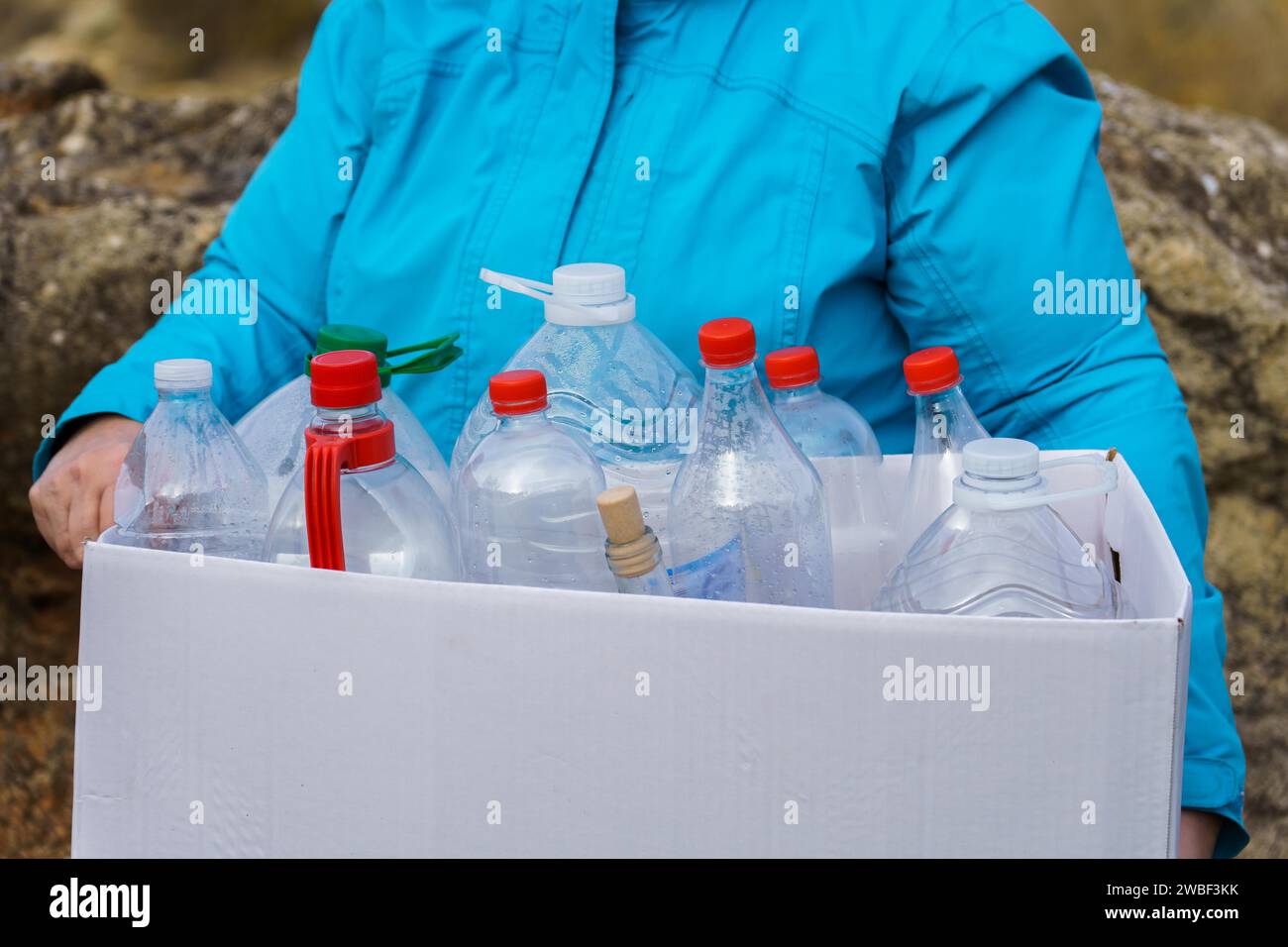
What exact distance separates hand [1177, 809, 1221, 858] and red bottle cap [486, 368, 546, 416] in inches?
21.7

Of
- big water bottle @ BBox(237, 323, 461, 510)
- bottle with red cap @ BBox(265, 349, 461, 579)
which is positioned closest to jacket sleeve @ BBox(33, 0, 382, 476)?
big water bottle @ BBox(237, 323, 461, 510)

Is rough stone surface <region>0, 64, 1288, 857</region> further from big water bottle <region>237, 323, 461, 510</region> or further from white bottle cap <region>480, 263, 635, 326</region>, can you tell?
white bottle cap <region>480, 263, 635, 326</region>

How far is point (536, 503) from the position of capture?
94 cm


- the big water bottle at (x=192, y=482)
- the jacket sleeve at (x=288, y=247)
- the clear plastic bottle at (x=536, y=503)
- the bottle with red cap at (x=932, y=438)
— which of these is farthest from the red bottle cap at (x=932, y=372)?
the jacket sleeve at (x=288, y=247)

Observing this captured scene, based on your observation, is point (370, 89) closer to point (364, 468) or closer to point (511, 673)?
point (364, 468)

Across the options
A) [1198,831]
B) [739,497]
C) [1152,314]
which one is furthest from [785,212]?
[1152,314]

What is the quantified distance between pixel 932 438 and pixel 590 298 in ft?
0.87

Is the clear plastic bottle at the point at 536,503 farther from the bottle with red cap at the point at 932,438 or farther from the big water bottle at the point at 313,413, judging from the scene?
the bottle with red cap at the point at 932,438

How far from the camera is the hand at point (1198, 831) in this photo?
101 cm

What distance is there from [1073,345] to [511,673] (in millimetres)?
587

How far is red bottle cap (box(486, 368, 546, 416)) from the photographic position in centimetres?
92

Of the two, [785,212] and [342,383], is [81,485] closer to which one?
[342,383]

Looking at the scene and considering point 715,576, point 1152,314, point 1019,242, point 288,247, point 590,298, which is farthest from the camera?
point 1152,314

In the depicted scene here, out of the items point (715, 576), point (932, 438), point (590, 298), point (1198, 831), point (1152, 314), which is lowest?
point (1198, 831)
